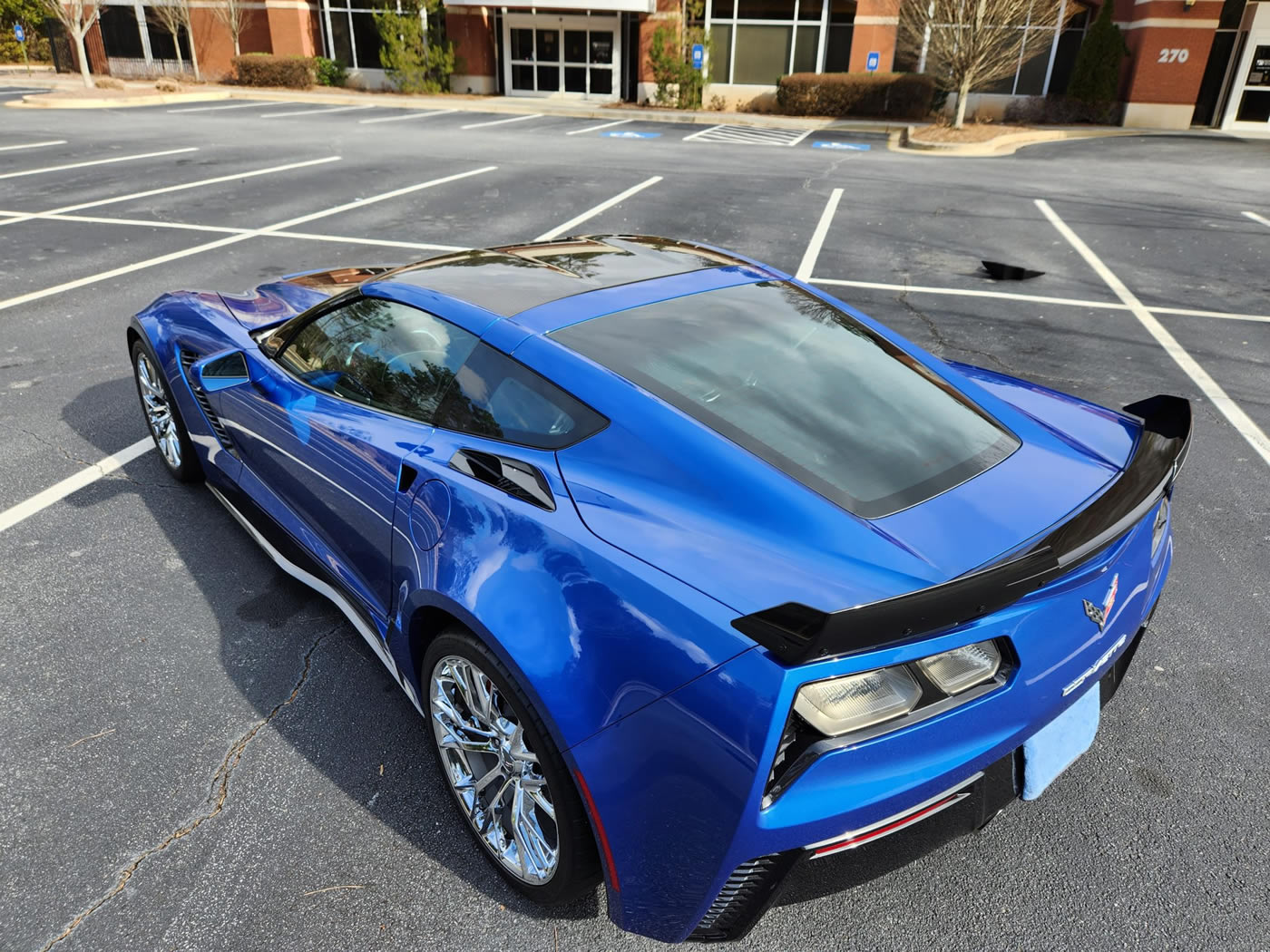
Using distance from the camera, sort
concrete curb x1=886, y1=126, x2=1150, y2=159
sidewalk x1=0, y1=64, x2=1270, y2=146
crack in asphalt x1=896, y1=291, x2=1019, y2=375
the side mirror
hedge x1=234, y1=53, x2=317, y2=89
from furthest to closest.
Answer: hedge x1=234, y1=53, x2=317, y2=89, sidewalk x1=0, y1=64, x2=1270, y2=146, concrete curb x1=886, y1=126, x2=1150, y2=159, crack in asphalt x1=896, y1=291, x2=1019, y2=375, the side mirror

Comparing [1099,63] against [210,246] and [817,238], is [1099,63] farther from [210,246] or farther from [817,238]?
[210,246]

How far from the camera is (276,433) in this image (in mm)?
3215

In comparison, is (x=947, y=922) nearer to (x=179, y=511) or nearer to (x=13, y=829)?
(x=13, y=829)

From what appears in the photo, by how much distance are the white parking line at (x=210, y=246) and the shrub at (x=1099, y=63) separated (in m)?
20.0

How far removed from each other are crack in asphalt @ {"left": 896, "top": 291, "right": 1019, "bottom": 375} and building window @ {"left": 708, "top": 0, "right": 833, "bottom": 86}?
23049mm

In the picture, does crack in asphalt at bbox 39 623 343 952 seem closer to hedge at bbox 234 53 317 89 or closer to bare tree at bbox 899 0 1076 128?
bare tree at bbox 899 0 1076 128

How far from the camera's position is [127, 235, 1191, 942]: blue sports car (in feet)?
Answer: 5.74

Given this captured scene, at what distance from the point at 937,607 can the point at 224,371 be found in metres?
3.02

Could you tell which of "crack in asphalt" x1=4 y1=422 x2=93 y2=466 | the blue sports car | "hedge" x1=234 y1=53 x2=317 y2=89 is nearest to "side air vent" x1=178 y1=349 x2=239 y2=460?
the blue sports car

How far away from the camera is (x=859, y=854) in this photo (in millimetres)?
1854

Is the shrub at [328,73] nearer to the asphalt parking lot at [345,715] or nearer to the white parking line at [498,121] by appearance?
the white parking line at [498,121]

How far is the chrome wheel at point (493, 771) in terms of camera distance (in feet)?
7.20

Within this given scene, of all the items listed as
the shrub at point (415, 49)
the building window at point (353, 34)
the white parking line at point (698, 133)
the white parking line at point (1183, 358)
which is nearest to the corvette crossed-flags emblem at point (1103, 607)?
Result: the white parking line at point (1183, 358)

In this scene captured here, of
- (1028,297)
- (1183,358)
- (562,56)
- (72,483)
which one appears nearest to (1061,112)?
(562,56)
